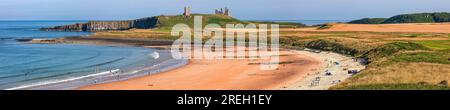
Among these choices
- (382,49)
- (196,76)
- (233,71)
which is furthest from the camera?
(382,49)

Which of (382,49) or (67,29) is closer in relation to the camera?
(382,49)

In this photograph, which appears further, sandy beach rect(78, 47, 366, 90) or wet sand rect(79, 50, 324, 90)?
wet sand rect(79, 50, 324, 90)

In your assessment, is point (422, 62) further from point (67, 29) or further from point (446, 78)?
point (67, 29)

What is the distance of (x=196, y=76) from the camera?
39875 millimetres

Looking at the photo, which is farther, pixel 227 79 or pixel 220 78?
pixel 220 78

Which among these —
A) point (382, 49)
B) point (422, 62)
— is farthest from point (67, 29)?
point (422, 62)

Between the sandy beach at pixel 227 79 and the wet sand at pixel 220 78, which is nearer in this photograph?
the sandy beach at pixel 227 79

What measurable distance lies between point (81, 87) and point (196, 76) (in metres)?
9.12
